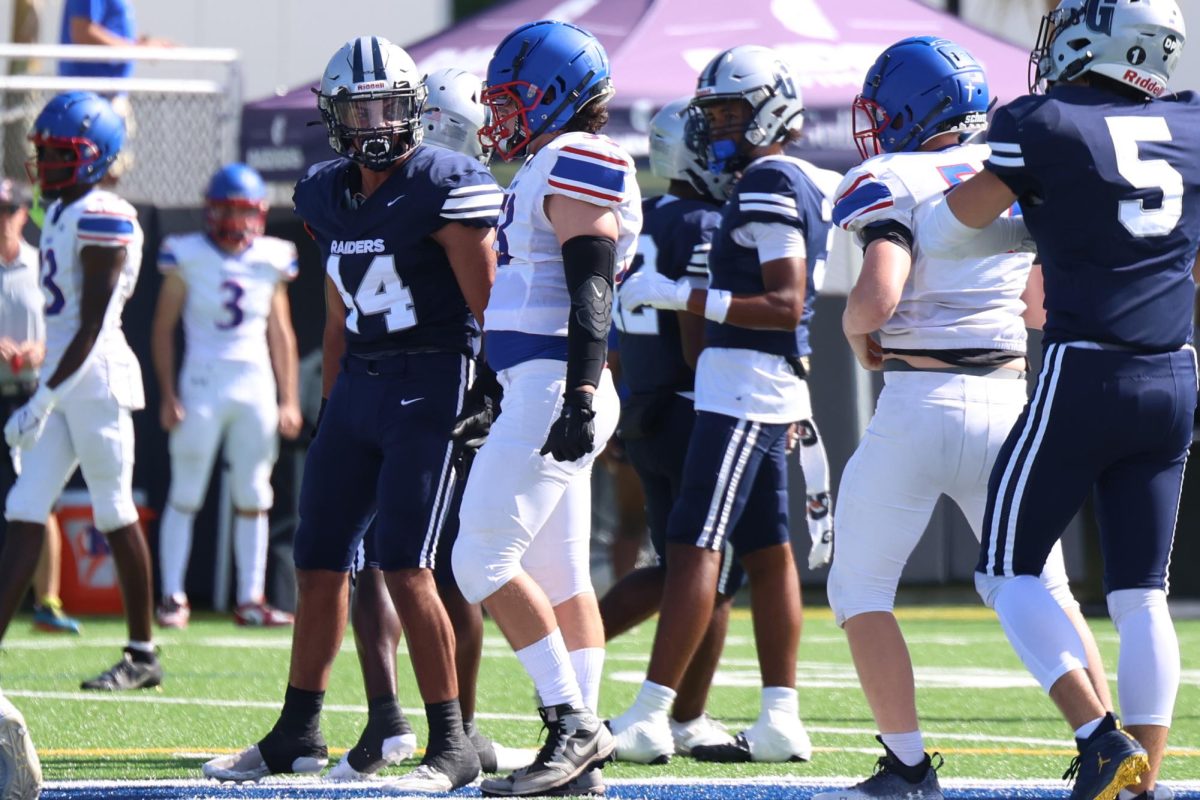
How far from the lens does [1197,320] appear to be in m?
11.4

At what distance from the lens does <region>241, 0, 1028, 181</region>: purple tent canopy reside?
11031 mm

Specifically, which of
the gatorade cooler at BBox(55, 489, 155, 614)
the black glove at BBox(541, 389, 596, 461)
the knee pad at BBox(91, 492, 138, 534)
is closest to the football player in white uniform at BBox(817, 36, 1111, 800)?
the black glove at BBox(541, 389, 596, 461)

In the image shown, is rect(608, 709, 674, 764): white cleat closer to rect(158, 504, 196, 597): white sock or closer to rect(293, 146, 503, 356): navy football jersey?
rect(293, 146, 503, 356): navy football jersey

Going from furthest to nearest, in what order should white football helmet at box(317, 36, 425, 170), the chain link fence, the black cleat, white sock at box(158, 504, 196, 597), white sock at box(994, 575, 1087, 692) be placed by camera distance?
the chain link fence < white sock at box(158, 504, 196, 597) < the black cleat < white football helmet at box(317, 36, 425, 170) < white sock at box(994, 575, 1087, 692)

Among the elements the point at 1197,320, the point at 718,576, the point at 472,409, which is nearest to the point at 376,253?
the point at 472,409

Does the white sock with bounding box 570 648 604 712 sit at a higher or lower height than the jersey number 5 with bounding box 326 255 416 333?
lower

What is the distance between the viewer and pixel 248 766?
17.3 ft

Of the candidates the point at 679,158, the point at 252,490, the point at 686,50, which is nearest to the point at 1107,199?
the point at 679,158

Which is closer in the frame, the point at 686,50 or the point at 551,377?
the point at 551,377

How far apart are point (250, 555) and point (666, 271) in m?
4.40

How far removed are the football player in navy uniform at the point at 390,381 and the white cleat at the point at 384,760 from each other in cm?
9

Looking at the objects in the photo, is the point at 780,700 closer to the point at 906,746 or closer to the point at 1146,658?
the point at 906,746

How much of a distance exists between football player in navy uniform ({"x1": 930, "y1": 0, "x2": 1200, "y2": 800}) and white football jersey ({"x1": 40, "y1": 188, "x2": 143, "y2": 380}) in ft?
12.0

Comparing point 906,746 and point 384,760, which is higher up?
point 906,746
